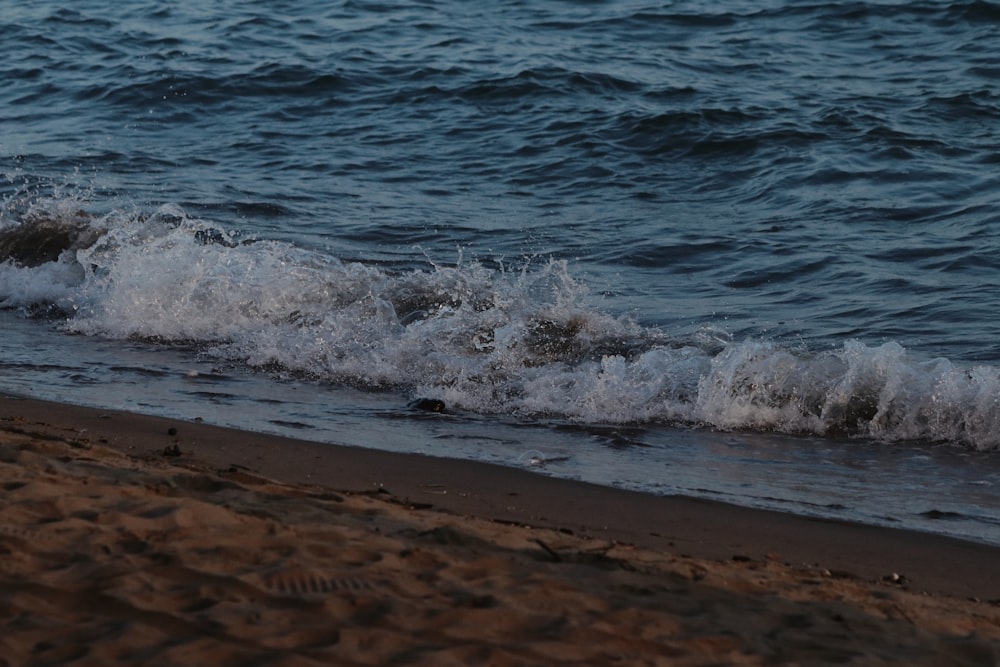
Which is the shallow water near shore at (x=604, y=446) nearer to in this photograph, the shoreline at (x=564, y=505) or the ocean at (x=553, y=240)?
the ocean at (x=553, y=240)

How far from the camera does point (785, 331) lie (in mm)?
7273

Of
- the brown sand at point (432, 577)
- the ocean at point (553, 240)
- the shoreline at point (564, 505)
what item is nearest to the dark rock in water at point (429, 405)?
the ocean at point (553, 240)

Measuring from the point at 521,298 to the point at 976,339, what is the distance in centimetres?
254

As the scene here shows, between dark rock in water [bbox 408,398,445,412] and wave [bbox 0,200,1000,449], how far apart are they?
10cm

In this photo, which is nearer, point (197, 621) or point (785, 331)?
point (197, 621)

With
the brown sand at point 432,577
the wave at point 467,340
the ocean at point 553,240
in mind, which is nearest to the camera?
the brown sand at point 432,577

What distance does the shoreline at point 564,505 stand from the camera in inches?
157

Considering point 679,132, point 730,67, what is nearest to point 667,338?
point 679,132

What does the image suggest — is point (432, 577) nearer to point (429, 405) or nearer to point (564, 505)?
point (564, 505)

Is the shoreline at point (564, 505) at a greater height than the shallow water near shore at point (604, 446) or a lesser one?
greater

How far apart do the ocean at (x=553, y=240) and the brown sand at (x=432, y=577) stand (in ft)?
2.03

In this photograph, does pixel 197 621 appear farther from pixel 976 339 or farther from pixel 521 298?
pixel 976 339

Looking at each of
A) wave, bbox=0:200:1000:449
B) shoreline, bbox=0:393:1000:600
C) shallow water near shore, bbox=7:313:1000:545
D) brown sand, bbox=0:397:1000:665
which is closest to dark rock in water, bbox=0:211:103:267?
wave, bbox=0:200:1000:449

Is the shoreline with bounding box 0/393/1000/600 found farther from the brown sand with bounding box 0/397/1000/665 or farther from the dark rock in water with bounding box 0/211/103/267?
the dark rock in water with bounding box 0/211/103/267
